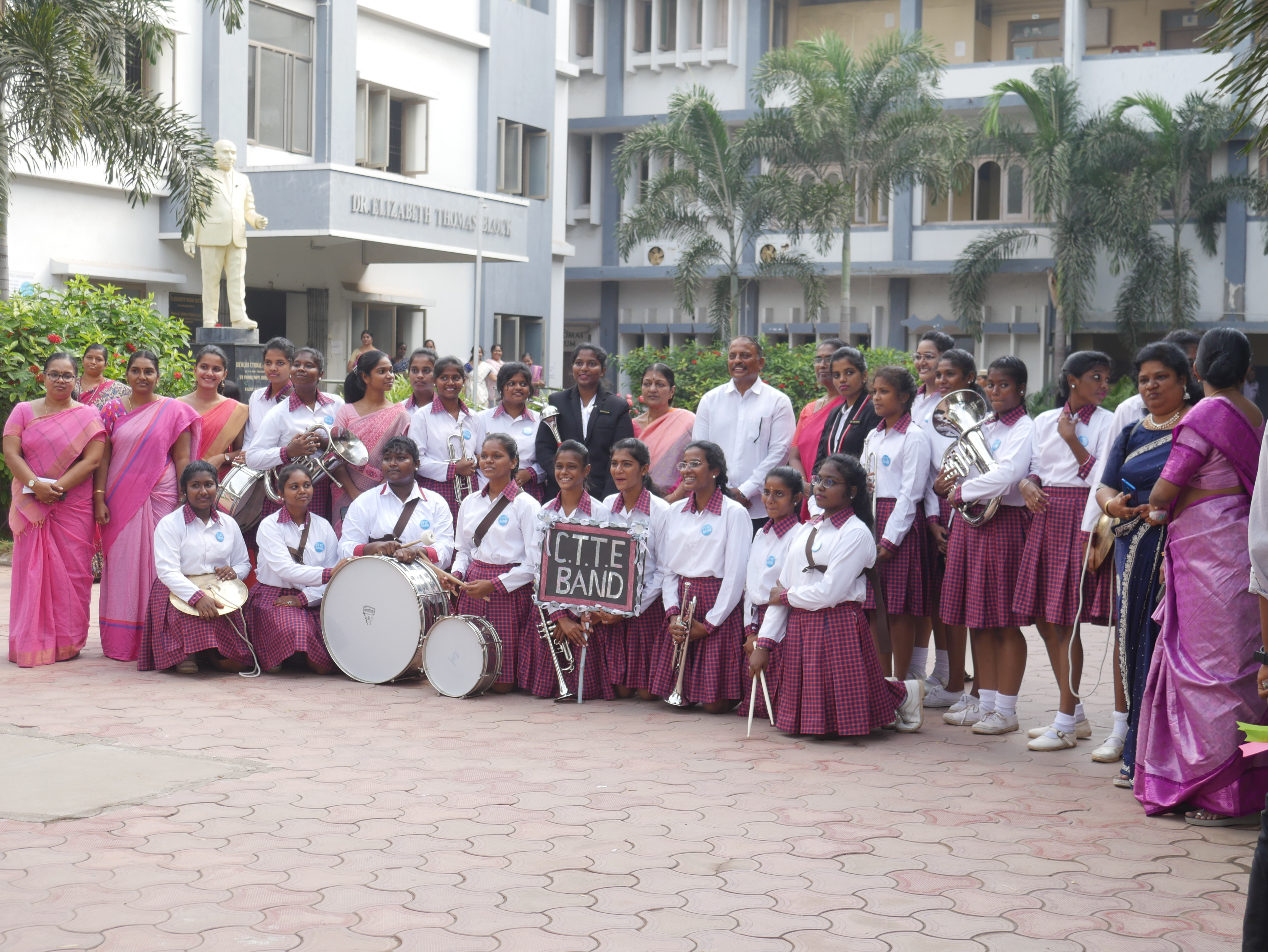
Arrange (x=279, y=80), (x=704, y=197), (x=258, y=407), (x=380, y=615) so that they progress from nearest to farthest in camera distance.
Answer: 1. (x=380, y=615)
2. (x=258, y=407)
3. (x=279, y=80)
4. (x=704, y=197)

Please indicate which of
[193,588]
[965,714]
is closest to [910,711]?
[965,714]

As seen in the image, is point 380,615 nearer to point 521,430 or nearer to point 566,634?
point 566,634

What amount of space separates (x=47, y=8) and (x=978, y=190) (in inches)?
861

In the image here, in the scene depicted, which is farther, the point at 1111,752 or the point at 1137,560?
the point at 1111,752

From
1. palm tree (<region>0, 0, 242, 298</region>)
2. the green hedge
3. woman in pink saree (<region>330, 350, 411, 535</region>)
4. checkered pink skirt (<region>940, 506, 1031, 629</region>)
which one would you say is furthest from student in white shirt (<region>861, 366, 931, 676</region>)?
the green hedge

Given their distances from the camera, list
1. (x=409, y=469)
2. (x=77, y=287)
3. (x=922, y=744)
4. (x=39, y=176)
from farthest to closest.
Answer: (x=39, y=176) → (x=77, y=287) → (x=409, y=469) → (x=922, y=744)

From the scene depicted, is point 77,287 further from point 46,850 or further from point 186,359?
point 46,850

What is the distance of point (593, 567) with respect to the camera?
24.5ft

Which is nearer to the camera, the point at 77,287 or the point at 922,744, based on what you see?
the point at 922,744

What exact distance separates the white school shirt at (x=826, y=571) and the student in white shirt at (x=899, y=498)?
420mm

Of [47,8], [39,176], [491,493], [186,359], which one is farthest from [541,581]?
[39,176]

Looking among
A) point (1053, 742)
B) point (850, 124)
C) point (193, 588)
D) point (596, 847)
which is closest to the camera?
point (596, 847)

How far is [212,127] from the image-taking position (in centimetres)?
2122

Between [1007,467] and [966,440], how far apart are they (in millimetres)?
286
